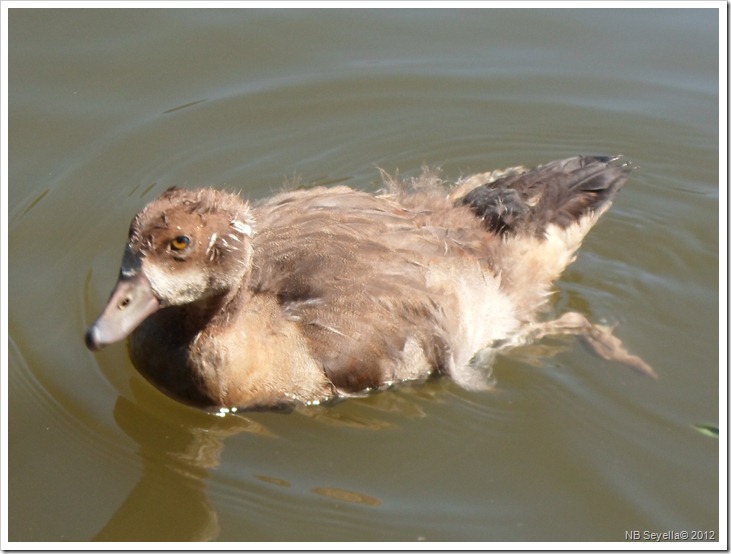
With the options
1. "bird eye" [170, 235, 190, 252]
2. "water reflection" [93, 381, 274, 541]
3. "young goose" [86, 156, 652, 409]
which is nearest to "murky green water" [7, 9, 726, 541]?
"water reflection" [93, 381, 274, 541]

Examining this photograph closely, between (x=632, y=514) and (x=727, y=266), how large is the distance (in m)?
2.41

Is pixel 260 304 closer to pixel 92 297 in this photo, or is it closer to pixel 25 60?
pixel 92 297

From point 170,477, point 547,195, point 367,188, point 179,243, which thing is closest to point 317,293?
point 179,243

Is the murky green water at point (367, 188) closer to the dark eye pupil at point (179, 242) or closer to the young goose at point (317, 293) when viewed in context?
the young goose at point (317, 293)

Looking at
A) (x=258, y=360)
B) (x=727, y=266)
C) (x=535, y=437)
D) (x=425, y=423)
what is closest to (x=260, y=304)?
(x=258, y=360)

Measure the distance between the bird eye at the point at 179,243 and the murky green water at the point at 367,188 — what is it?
3.84 feet

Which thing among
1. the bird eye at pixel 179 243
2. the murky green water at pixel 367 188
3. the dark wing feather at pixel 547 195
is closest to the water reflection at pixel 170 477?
the murky green water at pixel 367 188

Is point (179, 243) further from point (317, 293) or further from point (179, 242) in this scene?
point (317, 293)

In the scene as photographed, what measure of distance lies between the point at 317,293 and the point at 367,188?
228 cm

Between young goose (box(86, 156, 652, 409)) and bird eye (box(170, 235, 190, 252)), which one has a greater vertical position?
bird eye (box(170, 235, 190, 252))

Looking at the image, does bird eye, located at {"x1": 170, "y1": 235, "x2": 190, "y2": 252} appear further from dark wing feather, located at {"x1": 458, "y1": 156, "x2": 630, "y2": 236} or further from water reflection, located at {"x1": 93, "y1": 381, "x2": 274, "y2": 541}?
dark wing feather, located at {"x1": 458, "y1": 156, "x2": 630, "y2": 236}

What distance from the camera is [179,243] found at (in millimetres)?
5590

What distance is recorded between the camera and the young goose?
18.6 feet

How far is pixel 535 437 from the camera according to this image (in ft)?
20.5
